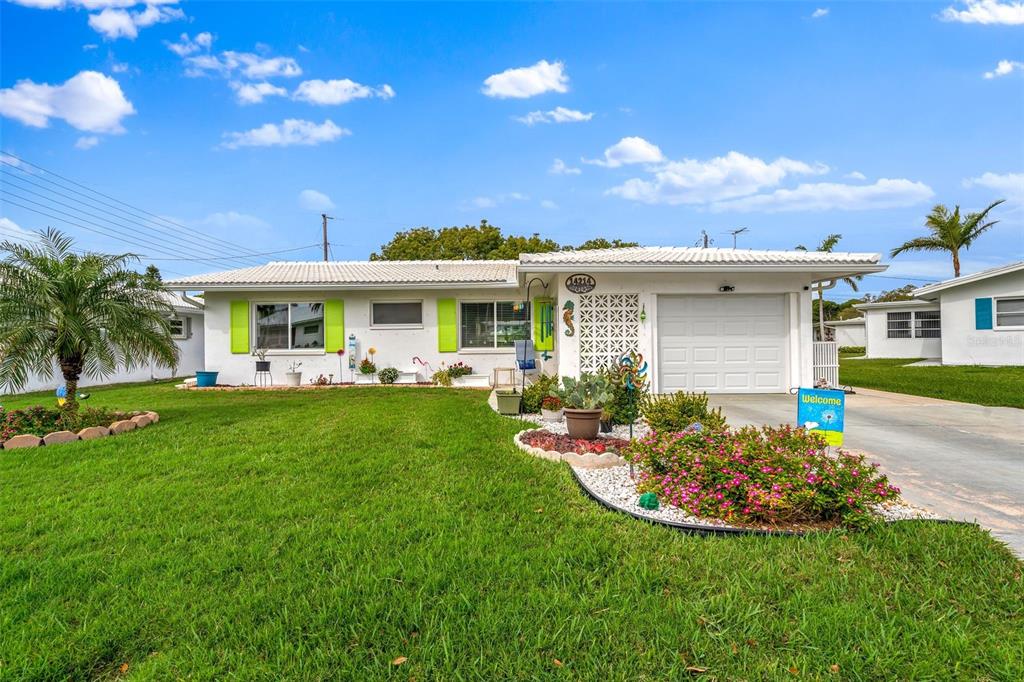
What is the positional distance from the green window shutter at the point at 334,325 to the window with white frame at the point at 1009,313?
20149mm

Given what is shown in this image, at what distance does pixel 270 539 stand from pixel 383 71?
13.2 m

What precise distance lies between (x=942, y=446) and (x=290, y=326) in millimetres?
13435

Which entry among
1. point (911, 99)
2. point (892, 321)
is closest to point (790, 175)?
point (911, 99)

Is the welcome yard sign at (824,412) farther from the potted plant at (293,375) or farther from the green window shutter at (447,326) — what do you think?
the potted plant at (293,375)

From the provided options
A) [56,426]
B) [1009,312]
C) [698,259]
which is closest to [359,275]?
[56,426]

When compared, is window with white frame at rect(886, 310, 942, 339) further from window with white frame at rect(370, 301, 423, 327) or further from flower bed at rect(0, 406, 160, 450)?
flower bed at rect(0, 406, 160, 450)

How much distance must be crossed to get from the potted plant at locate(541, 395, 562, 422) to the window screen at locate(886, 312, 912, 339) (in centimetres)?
2242

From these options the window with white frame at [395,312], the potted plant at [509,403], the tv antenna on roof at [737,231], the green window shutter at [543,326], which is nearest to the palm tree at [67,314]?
the potted plant at [509,403]

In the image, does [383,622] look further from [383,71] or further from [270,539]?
[383,71]

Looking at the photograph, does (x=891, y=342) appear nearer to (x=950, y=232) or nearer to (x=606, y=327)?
(x=950, y=232)

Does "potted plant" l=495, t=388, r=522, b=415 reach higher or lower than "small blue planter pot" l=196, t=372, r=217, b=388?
lower

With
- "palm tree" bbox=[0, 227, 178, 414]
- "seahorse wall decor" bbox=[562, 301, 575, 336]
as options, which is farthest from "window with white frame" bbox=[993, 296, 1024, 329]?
"palm tree" bbox=[0, 227, 178, 414]

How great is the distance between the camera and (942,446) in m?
5.43

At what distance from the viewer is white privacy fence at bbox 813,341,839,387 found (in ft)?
31.7
